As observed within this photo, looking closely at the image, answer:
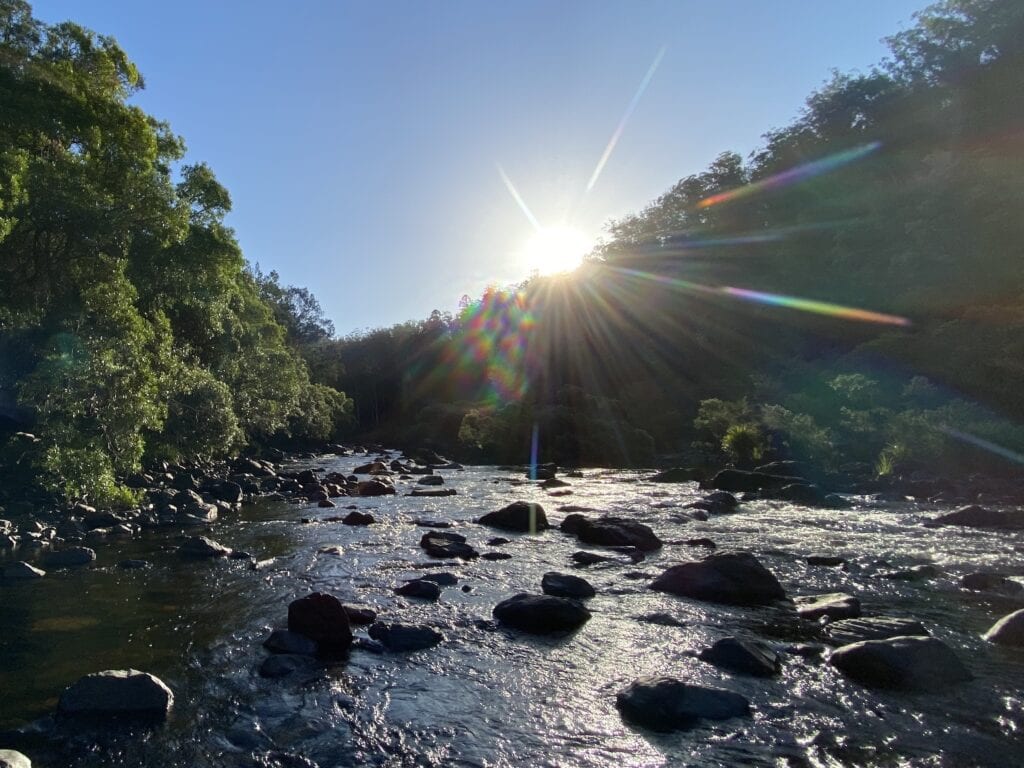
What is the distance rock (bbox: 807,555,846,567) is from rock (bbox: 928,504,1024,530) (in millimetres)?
4516

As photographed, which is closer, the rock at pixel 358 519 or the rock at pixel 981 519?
the rock at pixel 981 519

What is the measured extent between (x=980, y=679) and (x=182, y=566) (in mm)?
9982

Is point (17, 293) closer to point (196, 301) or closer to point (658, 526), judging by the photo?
point (196, 301)

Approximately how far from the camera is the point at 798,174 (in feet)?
185

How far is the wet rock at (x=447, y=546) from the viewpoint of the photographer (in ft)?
33.9

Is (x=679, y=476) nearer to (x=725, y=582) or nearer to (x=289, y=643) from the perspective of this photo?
(x=725, y=582)

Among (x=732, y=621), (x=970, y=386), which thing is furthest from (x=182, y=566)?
(x=970, y=386)

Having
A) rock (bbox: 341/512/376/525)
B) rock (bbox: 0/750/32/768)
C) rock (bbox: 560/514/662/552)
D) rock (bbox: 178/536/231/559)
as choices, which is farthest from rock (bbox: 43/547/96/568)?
rock (bbox: 560/514/662/552)

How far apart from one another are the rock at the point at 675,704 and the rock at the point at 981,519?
34.0 ft

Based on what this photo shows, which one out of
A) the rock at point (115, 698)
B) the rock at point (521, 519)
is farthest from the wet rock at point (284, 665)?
the rock at point (521, 519)

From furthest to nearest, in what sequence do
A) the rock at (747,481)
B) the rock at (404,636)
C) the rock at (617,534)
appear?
1. the rock at (747,481)
2. the rock at (617,534)
3. the rock at (404,636)

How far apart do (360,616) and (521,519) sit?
6.37 metres

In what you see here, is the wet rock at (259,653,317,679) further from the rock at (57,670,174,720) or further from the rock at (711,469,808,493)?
the rock at (711,469,808,493)

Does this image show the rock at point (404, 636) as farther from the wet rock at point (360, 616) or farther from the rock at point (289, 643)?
the rock at point (289, 643)
